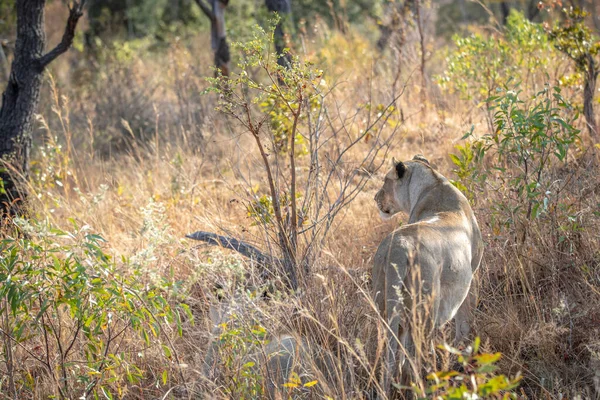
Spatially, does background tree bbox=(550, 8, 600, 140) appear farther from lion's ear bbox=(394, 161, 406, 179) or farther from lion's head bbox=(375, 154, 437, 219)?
lion's ear bbox=(394, 161, 406, 179)

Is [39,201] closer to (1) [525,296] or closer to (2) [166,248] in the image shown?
(2) [166,248]

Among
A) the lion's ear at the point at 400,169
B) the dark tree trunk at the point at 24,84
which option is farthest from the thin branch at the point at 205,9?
the lion's ear at the point at 400,169

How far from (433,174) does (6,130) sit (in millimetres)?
4197

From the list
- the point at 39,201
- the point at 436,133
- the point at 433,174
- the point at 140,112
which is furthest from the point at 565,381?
the point at 140,112

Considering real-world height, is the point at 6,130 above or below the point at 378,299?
above

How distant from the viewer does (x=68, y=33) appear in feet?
20.1

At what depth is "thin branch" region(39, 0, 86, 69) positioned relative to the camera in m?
6.00

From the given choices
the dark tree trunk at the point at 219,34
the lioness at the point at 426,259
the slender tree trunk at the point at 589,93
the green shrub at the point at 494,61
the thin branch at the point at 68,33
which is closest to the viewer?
the lioness at the point at 426,259

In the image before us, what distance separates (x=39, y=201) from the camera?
→ 5.86 m

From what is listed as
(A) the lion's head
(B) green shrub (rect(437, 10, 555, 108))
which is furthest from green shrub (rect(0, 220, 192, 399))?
(B) green shrub (rect(437, 10, 555, 108))

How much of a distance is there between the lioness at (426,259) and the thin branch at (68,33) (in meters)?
3.55

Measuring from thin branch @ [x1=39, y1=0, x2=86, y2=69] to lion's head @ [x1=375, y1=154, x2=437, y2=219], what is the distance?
135 inches

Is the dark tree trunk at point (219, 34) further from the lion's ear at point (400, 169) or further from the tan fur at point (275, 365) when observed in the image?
the tan fur at point (275, 365)

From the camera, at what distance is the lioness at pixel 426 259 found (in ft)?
9.89
